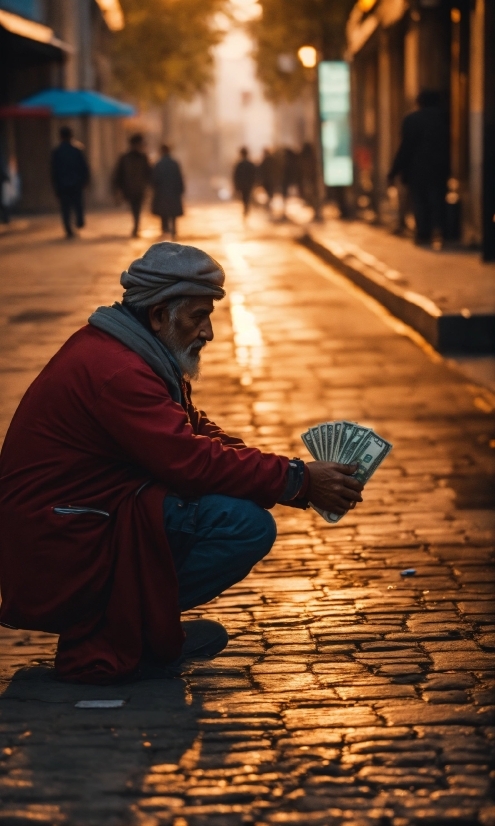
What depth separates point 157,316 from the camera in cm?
444

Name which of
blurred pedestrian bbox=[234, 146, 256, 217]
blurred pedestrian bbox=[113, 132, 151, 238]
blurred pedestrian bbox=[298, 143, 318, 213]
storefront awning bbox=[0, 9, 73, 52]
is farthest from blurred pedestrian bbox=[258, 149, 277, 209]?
blurred pedestrian bbox=[113, 132, 151, 238]

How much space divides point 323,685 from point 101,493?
837 millimetres

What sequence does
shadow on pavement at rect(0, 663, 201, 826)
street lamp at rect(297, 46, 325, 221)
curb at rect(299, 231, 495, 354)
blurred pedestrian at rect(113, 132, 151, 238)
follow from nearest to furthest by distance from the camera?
shadow on pavement at rect(0, 663, 201, 826), curb at rect(299, 231, 495, 354), blurred pedestrian at rect(113, 132, 151, 238), street lamp at rect(297, 46, 325, 221)

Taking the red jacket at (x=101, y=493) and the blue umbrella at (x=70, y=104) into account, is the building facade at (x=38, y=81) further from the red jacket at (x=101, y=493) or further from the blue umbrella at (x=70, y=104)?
the red jacket at (x=101, y=493)

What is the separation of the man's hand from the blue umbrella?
101 ft

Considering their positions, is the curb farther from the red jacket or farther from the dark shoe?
the red jacket

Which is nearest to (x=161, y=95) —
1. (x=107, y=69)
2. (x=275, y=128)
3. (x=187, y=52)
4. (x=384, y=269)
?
(x=187, y=52)

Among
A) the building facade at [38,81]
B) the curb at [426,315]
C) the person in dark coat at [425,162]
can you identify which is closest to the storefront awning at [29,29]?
the building facade at [38,81]

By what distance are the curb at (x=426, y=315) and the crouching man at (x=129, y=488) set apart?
22.6ft

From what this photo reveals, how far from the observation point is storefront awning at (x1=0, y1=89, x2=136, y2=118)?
1357 inches

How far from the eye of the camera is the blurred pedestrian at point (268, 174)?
1508 inches

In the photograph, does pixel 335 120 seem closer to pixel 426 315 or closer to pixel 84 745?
pixel 426 315

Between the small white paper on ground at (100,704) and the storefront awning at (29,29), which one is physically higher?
the storefront awning at (29,29)

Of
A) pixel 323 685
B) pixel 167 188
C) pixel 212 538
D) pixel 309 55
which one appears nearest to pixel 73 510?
pixel 212 538
